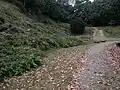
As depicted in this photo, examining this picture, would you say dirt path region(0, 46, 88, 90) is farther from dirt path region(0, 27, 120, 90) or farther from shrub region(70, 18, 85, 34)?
shrub region(70, 18, 85, 34)

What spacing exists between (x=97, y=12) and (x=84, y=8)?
11.1 ft

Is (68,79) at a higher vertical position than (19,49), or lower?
lower

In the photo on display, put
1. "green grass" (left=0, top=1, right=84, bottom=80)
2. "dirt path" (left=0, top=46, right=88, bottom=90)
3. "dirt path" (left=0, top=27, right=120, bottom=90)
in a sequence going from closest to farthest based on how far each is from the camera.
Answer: "dirt path" (left=0, top=27, right=120, bottom=90) → "dirt path" (left=0, top=46, right=88, bottom=90) → "green grass" (left=0, top=1, right=84, bottom=80)

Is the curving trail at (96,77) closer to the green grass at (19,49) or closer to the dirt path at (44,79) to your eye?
the dirt path at (44,79)

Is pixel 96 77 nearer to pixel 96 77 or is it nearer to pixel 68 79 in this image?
pixel 96 77

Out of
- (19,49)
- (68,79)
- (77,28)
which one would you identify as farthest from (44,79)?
(77,28)

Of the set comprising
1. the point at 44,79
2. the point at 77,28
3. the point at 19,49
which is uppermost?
the point at 77,28

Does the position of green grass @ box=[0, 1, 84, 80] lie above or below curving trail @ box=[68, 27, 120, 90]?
above

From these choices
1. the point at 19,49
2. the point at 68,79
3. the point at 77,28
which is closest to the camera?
the point at 68,79

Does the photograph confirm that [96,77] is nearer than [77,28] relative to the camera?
Yes

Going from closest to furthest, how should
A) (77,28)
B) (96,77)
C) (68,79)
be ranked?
(68,79) < (96,77) < (77,28)

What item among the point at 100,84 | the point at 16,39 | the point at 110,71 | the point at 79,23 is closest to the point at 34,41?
the point at 16,39

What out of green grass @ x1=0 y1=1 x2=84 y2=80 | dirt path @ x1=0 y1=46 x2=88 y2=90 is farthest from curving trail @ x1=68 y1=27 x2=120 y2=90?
green grass @ x1=0 y1=1 x2=84 y2=80

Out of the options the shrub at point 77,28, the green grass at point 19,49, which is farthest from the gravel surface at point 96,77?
the shrub at point 77,28
